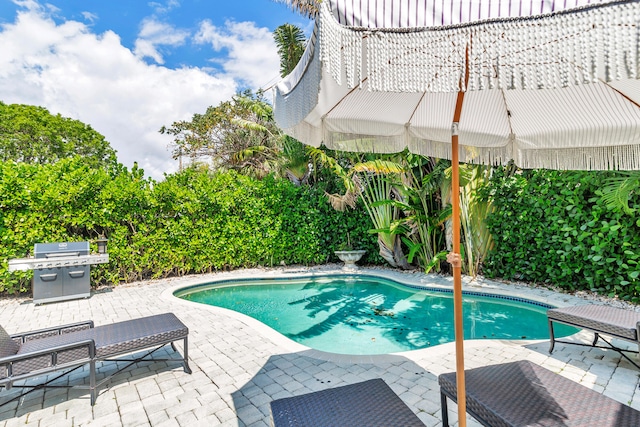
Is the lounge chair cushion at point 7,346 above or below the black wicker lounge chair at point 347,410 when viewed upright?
above

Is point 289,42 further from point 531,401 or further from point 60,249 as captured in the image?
point 531,401

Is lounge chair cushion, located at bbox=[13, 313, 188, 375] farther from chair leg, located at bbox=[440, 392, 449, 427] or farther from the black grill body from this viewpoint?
the black grill body

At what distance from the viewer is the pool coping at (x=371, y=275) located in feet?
14.5

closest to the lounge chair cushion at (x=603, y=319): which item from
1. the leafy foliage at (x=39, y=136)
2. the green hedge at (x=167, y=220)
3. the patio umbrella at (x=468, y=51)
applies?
the patio umbrella at (x=468, y=51)

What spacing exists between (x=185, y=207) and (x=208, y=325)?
17.4ft

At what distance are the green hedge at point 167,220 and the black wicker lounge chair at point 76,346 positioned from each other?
5.45m

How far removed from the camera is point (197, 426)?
2980 mm

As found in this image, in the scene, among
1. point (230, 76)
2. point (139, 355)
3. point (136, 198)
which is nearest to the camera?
point (139, 355)

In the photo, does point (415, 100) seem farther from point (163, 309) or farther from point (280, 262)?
point (280, 262)

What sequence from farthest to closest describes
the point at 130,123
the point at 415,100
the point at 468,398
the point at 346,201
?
the point at 130,123 → the point at 346,201 → the point at 415,100 → the point at 468,398

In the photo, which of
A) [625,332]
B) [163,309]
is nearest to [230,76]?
[163,309]

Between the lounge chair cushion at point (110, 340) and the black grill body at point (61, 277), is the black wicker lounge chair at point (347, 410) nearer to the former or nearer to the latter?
the lounge chair cushion at point (110, 340)

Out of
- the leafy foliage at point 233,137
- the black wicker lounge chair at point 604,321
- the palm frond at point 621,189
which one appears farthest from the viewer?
the leafy foliage at point 233,137

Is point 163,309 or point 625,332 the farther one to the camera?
point 163,309
